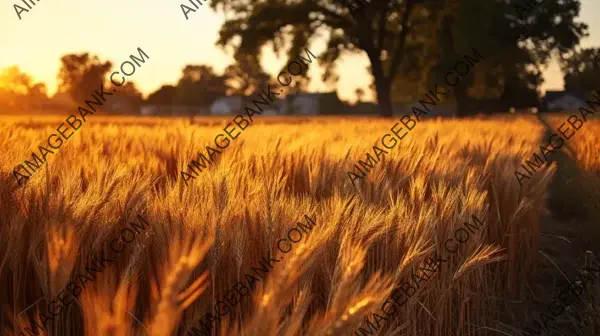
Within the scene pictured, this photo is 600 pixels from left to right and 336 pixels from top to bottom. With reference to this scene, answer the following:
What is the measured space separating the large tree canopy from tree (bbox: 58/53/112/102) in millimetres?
24564

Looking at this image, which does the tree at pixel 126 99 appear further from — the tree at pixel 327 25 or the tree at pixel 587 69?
the tree at pixel 587 69

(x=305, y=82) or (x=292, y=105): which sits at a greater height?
(x=292, y=105)

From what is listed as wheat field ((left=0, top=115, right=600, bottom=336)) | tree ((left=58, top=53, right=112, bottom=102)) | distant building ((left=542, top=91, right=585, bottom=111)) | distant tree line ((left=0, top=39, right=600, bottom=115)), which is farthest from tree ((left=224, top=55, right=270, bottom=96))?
wheat field ((left=0, top=115, right=600, bottom=336))

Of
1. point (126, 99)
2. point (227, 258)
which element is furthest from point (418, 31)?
point (126, 99)

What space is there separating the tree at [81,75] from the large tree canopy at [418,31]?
80.6 feet

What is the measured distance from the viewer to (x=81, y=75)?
145 feet

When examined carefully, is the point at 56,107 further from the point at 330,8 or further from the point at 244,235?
the point at 244,235

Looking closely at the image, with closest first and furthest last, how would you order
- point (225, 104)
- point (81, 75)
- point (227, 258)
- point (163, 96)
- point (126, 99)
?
point (227, 258) → point (81, 75) → point (126, 99) → point (163, 96) → point (225, 104)

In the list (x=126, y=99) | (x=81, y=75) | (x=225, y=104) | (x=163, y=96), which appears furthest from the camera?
(x=225, y=104)

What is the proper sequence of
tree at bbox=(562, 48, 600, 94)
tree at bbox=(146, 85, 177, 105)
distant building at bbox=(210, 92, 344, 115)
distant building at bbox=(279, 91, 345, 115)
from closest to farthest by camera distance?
tree at bbox=(562, 48, 600, 94), distant building at bbox=(279, 91, 345, 115), distant building at bbox=(210, 92, 344, 115), tree at bbox=(146, 85, 177, 105)

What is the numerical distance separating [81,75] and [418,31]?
97.6ft

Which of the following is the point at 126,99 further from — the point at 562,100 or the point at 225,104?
the point at 562,100

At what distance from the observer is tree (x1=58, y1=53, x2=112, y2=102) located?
1697 inches

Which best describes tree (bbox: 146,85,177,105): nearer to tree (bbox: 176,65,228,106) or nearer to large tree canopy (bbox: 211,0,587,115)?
tree (bbox: 176,65,228,106)
